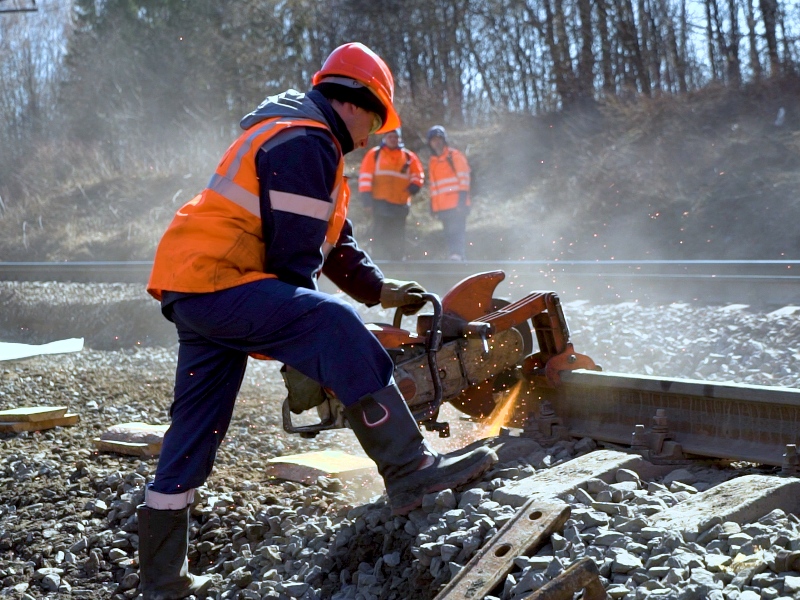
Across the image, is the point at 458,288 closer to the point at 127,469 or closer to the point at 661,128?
the point at 127,469

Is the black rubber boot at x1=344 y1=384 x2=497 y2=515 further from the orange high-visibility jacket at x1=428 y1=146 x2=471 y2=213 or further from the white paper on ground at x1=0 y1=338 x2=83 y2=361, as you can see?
the orange high-visibility jacket at x1=428 y1=146 x2=471 y2=213

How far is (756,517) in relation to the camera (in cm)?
307

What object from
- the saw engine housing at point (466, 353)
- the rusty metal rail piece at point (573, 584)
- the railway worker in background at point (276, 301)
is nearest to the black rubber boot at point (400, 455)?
the railway worker in background at point (276, 301)

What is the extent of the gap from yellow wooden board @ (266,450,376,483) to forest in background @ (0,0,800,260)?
9.94m

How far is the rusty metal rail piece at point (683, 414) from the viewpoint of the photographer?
12.7 feet

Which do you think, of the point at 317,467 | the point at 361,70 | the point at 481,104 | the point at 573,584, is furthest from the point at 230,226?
the point at 481,104

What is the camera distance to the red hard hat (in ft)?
11.6

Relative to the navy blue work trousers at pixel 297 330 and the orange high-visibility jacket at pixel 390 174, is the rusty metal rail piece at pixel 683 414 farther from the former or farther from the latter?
the orange high-visibility jacket at pixel 390 174

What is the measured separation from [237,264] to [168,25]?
30928 mm

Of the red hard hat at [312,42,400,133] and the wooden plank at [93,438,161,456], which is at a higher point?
the red hard hat at [312,42,400,133]

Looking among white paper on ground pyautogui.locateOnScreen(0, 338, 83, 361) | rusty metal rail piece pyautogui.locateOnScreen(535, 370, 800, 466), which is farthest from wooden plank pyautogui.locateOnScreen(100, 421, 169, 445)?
white paper on ground pyautogui.locateOnScreen(0, 338, 83, 361)

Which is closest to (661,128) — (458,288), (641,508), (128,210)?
(128,210)

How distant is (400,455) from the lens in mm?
3420

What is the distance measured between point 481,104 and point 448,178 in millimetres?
14333
